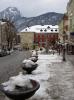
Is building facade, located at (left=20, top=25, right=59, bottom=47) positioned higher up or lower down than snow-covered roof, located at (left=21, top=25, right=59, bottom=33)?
lower down

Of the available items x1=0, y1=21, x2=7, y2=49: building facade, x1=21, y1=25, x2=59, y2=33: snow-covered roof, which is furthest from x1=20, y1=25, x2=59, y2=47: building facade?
x1=0, y1=21, x2=7, y2=49: building facade

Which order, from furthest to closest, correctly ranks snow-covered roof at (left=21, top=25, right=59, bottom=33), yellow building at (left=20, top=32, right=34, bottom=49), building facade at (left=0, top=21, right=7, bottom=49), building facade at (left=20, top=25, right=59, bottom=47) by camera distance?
snow-covered roof at (left=21, top=25, right=59, bottom=33) → yellow building at (left=20, top=32, right=34, bottom=49) → building facade at (left=20, top=25, right=59, bottom=47) → building facade at (left=0, top=21, right=7, bottom=49)

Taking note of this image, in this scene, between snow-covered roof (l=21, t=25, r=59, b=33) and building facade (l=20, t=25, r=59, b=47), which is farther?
snow-covered roof (l=21, t=25, r=59, b=33)

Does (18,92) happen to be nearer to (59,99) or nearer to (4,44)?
(59,99)

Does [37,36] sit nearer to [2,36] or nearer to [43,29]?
[43,29]

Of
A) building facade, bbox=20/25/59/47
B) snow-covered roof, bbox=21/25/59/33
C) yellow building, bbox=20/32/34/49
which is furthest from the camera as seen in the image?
snow-covered roof, bbox=21/25/59/33

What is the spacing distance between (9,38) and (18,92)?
97715mm

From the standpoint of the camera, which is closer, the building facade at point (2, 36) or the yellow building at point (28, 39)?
the building facade at point (2, 36)

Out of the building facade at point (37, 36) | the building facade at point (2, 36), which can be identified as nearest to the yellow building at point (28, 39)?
the building facade at point (37, 36)

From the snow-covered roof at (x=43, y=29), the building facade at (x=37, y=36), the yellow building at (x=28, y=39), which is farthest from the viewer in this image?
the snow-covered roof at (x=43, y=29)

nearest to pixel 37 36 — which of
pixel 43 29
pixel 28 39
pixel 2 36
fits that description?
pixel 28 39

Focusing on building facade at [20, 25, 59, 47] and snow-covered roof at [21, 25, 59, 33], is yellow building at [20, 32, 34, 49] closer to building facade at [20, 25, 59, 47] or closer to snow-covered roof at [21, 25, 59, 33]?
building facade at [20, 25, 59, 47]

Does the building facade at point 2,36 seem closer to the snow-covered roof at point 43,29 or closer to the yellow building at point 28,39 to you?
the yellow building at point 28,39

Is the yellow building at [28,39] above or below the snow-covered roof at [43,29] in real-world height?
below
